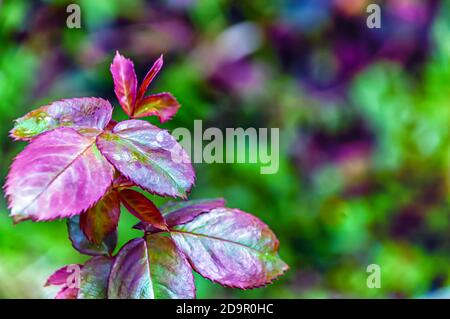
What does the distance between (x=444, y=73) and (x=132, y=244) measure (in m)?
1.24

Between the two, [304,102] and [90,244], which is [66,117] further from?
[304,102]

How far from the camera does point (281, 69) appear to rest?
1.47 metres

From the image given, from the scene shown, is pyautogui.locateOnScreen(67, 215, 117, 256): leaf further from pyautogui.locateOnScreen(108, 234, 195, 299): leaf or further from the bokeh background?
the bokeh background

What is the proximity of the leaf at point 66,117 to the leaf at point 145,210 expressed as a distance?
4 cm

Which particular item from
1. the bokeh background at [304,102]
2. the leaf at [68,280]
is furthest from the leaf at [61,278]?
the bokeh background at [304,102]

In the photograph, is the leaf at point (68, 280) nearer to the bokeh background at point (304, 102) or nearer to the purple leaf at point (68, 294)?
the purple leaf at point (68, 294)

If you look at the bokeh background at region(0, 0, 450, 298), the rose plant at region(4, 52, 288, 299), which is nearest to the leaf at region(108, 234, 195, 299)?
the rose plant at region(4, 52, 288, 299)

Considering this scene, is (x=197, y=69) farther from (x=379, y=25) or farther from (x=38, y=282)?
(x=38, y=282)

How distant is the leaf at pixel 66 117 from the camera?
1.02 ft

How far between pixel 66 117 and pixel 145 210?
7 centimetres

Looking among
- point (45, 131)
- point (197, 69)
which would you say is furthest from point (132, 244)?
point (197, 69)

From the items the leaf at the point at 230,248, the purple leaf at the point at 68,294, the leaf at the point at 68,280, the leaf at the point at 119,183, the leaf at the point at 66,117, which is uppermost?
the leaf at the point at 66,117

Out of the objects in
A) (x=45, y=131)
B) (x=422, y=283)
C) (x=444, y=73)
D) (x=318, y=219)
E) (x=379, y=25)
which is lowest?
(x=422, y=283)

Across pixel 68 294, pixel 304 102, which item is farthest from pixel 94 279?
pixel 304 102
